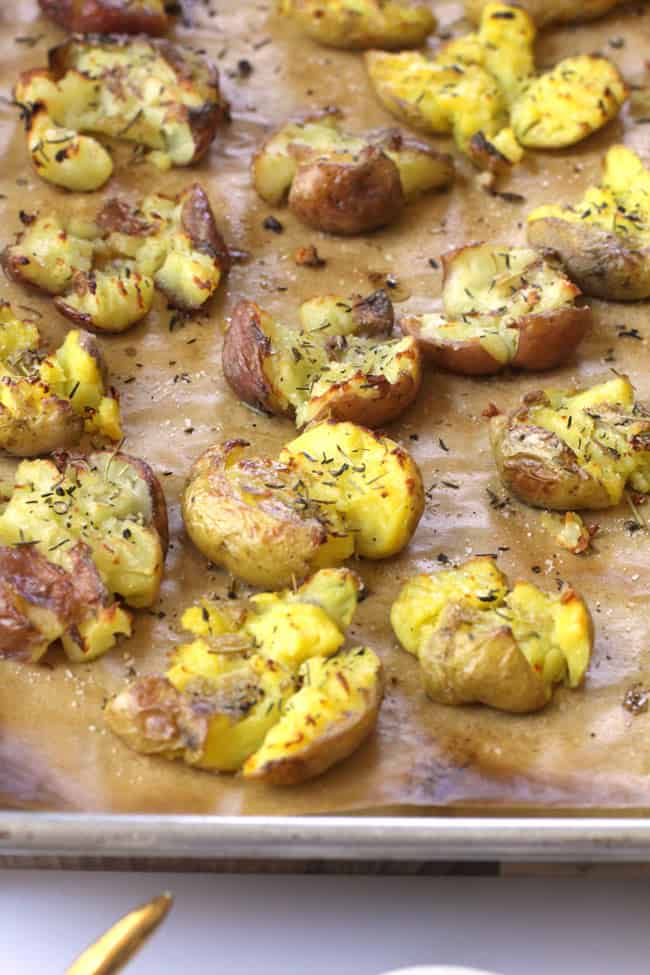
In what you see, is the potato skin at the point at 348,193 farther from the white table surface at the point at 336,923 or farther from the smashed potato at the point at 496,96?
the white table surface at the point at 336,923

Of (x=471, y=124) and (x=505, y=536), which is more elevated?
(x=471, y=124)

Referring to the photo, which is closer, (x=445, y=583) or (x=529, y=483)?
(x=445, y=583)

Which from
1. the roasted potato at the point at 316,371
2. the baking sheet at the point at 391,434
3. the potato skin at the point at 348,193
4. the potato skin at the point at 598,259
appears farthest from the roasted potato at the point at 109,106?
the potato skin at the point at 598,259

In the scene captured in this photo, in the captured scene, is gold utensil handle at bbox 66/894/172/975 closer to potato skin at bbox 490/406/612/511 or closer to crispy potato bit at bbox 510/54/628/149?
potato skin at bbox 490/406/612/511

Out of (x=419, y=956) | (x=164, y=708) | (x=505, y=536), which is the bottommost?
(x=419, y=956)

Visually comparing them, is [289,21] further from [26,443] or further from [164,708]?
[164,708]

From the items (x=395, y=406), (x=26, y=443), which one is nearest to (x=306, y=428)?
(x=395, y=406)

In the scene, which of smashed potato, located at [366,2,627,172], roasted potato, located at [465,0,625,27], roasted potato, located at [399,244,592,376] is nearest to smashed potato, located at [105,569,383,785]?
roasted potato, located at [399,244,592,376]

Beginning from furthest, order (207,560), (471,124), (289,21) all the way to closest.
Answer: (289,21) < (471,124) < (207,560)
